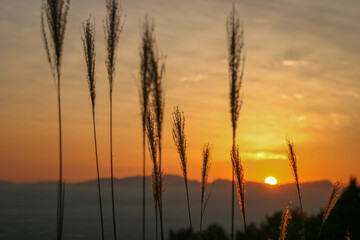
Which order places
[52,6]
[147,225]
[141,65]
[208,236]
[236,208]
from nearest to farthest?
1. [52,6]
2. [141,65]
3. [236,208]
4. [147,225]
5. [208,236]

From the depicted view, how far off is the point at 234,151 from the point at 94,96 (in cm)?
135

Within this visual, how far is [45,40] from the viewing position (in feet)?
13.1

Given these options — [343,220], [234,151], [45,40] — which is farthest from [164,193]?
[343,220]

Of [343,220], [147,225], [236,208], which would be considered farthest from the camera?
[343,220]

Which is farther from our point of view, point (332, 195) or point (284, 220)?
point (332, 195)

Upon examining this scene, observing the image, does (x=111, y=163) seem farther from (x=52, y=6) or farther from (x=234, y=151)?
(x=52, y=6)

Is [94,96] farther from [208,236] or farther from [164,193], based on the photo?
[208,236]

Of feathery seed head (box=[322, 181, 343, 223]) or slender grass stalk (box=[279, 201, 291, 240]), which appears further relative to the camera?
feathery seed head (box=[322, 181, 343, 223])

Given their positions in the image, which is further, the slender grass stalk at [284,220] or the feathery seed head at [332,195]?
the feathery seed head at [332,195]

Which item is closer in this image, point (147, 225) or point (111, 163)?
point (111, 163)

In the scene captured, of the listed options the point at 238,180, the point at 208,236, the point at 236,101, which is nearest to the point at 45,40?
the point at 236,101

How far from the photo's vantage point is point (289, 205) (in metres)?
4.41

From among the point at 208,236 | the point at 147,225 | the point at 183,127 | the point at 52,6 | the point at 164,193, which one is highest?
the point at 52,6

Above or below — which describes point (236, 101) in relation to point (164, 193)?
above
